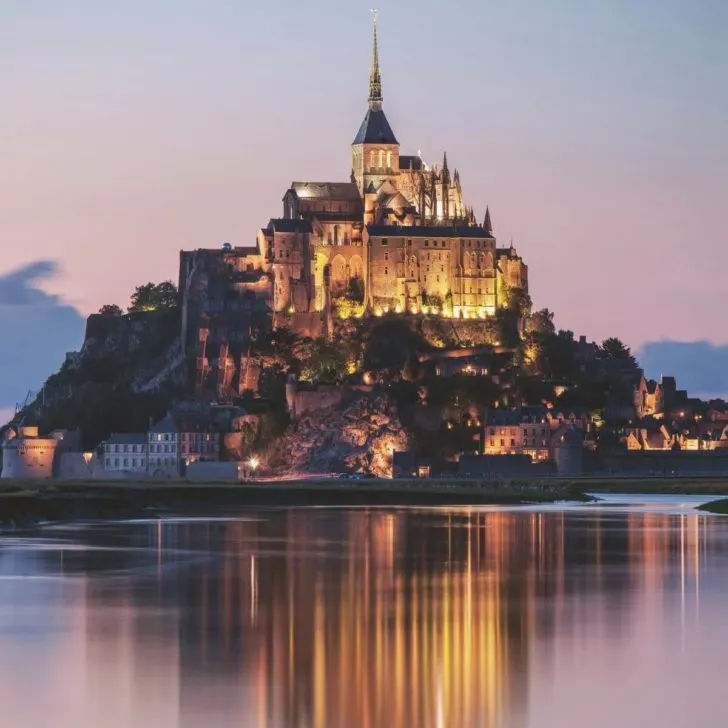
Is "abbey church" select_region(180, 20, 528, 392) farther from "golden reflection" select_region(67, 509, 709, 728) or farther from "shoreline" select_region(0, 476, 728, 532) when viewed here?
"golden reflection" select_region(67, 509, 709, 728)

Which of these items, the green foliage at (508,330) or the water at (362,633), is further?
the green foliage at (508,330)

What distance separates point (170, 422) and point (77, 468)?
21.4 feet

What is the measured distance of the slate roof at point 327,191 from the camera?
128750 mm

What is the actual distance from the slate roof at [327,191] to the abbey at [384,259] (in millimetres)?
306

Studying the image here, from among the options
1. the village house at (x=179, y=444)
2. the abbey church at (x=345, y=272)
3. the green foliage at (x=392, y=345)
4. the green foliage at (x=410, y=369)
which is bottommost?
the village house at (x=179, y=444)

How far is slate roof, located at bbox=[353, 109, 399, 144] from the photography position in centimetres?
13212

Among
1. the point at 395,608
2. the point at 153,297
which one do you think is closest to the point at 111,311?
the point at 153,297

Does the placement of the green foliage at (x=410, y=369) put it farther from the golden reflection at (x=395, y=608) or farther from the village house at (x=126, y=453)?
the golden reflection at (x=395, y=608)

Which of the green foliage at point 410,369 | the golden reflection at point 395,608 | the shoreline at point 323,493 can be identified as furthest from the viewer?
the green foliage at point 410,369

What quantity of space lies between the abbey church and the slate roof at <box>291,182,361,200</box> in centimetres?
213

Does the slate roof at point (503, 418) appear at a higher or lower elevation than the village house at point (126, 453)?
higher

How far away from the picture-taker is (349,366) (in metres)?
117

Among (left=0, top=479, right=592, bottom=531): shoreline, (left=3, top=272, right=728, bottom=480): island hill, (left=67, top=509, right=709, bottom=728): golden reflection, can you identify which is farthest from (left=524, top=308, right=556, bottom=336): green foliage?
(left=67, top=509, right=709, bottom=728): golden reflection

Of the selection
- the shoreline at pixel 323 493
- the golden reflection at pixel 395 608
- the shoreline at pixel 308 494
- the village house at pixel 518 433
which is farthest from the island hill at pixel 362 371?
the golden reflection at pixel 395 608
